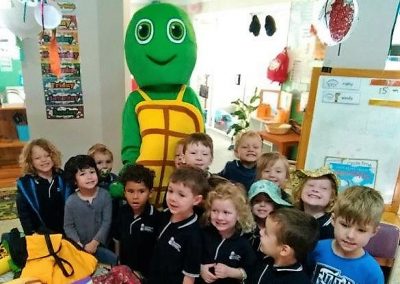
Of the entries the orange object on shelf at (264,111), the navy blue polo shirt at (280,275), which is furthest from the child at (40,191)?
the orange object on shelf at (264,111)

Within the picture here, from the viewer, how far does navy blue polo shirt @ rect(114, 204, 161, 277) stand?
5.04 feet

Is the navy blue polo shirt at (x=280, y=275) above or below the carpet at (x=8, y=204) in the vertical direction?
above

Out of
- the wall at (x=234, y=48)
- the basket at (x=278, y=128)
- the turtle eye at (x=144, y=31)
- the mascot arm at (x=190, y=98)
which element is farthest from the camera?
the wall at (x=234, y=48)

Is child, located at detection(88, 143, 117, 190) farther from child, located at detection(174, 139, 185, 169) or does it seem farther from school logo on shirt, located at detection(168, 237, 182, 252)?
school logo on shirt, located at detection(168, 237, 182, 252)

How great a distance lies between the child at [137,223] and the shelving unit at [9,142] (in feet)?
9.34

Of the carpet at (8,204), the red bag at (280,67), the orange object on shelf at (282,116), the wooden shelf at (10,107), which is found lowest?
the carpet at (8,204)

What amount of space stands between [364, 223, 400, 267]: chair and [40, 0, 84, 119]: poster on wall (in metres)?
2.44

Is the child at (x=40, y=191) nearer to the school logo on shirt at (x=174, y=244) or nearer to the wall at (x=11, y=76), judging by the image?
the school logo on shirt at (x=174, y=244)

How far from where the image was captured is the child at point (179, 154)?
1.74 metres

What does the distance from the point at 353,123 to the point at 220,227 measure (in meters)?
1.22

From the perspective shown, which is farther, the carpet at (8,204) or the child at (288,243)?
the carpet at (8,204)

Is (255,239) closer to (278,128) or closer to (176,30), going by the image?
(176,30)

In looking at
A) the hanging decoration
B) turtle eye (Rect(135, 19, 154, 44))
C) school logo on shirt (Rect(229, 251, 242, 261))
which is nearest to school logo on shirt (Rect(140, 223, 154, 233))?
school logo on shirt (Rect(229, 251, 242, 261))

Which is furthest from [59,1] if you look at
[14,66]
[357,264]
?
[357,264]
